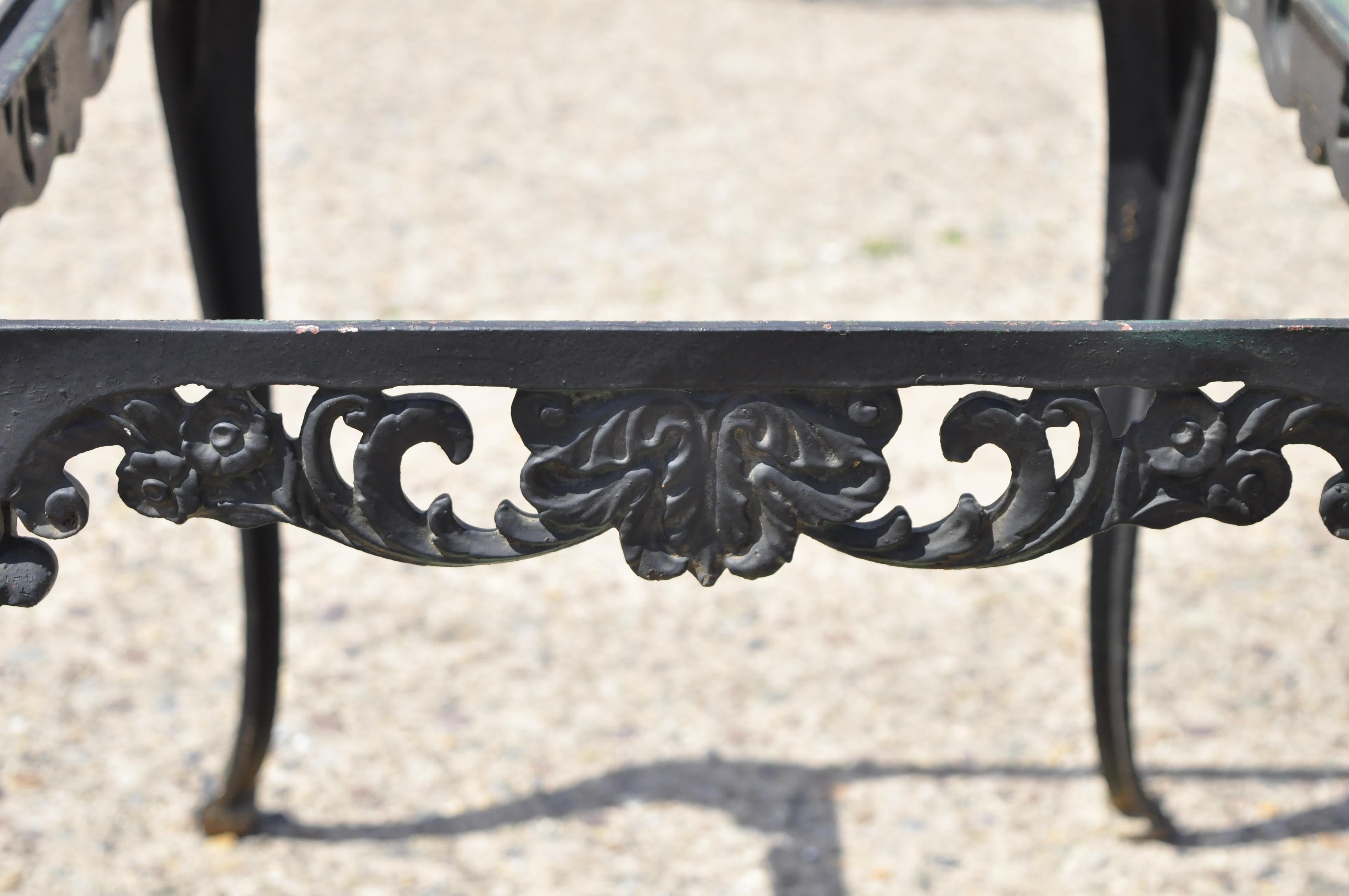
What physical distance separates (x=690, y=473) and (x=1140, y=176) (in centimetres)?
Answer: 91

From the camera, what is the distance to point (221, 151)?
60.1 inches

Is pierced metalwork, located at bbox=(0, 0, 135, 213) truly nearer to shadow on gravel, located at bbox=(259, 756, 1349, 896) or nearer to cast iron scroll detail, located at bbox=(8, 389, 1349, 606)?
cast iron scroll detail, located at bbox=(8, 389, 1349, 606)

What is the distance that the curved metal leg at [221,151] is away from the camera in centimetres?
146

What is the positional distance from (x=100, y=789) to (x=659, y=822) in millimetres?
794

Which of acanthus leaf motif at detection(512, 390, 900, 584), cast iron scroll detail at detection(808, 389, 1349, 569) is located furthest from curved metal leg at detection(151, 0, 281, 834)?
cast iron scroll detail at detection(808, 389, 1349, 569)

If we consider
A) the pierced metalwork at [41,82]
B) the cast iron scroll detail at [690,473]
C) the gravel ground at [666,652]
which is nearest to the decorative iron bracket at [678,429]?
Result: the cast iron scroll detail at [690,473]

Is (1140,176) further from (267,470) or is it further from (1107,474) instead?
(267,470)

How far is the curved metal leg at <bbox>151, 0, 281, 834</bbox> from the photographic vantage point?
1465mm

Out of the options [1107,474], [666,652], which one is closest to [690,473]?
[1107,474]

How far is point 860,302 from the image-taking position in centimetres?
344

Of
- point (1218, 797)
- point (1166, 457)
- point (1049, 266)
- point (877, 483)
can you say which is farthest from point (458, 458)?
point (1049, 266)

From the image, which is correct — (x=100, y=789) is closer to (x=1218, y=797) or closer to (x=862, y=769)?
(x=862, y=769)

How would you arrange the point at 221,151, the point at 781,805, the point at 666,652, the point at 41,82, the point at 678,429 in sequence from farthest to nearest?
the point at 666,652 < the point at 781,805 < the point at 221,151 < the point at 41,82 < the point at 678,429

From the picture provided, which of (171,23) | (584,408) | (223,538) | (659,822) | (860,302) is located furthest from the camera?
(860,302)
